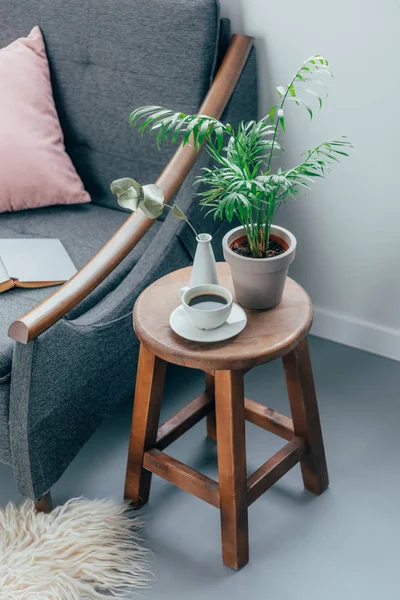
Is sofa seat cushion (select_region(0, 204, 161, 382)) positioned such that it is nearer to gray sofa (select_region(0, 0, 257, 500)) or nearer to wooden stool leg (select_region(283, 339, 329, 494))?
gray sofa (select_region(0, 0, 257, 500))

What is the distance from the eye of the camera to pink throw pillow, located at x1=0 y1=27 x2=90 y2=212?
1.79 meters

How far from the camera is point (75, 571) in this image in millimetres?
1372

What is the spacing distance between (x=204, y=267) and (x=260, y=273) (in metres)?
0.11

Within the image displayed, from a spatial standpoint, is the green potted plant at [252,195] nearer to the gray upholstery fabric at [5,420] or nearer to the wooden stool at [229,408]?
the wooden stool at [229,408]

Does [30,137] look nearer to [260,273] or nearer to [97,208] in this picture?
[97,208]

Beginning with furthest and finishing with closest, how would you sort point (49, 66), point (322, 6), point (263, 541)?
point (49, 66), point (322, 6), point (263, 541)

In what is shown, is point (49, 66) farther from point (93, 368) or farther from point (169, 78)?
point (93, 368)

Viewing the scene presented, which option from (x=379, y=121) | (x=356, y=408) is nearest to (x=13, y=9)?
(x=379, y=121)

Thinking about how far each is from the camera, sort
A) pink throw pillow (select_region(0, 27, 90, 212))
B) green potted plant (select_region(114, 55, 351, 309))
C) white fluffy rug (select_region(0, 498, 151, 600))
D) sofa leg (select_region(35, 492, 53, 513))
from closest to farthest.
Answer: green potted plant (select_region(114, 55, 351, 309)) < white fluffy rug (select_region(0, 498, 151, 600)) < sofa leg (select_region(35, 492, 53, 513)) < pink throw pillow (select_region(0, 27, 90, 212))

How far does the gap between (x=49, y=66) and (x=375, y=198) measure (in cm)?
92

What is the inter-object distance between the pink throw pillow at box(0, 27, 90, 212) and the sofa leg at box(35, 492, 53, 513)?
755mm

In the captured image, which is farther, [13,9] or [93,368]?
[13,9]

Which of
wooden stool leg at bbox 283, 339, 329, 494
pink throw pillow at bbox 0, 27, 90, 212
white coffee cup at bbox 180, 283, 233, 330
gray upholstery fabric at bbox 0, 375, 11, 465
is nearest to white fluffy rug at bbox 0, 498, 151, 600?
gray upholstery fabric at bbox 0, 375, 11, 465

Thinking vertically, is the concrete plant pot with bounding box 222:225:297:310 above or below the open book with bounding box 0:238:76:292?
above
